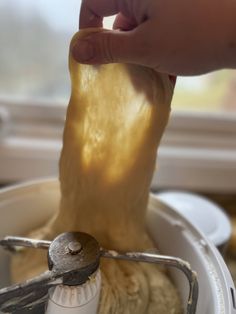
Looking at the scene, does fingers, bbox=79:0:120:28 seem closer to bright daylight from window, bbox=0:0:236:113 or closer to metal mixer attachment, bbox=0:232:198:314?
metal mixer attachment, bbox=0:232:198:314

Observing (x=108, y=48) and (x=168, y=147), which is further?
(x=168, y=147)

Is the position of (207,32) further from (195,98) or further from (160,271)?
(195,98)

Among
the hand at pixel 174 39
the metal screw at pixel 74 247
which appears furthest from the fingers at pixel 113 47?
the metal screw at pixel 74 247

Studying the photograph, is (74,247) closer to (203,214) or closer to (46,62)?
(203,214)

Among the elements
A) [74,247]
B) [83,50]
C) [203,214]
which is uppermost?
[83,50]

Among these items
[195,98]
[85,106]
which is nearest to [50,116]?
[195,98]

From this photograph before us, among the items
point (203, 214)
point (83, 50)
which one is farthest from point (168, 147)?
point (83, 50)
